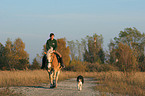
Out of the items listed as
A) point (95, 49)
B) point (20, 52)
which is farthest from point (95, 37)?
point (20, 52)

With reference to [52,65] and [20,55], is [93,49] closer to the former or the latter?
[20,55]

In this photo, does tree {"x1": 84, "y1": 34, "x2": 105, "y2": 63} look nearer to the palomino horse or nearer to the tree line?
the tree line

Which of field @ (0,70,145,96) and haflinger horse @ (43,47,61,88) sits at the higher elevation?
haflinger horse @ (43,47,61,88)

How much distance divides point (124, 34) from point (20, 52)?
36410 millimetres

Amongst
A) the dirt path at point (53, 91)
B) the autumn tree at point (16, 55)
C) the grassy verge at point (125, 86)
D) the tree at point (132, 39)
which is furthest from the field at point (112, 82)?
the tree at point (132, 39)

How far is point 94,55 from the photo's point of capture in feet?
226

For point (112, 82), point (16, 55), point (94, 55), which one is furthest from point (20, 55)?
point (112, 82)

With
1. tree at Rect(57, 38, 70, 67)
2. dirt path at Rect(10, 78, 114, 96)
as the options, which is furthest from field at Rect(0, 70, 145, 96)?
tree at Rect(57, 38, 70, 67)

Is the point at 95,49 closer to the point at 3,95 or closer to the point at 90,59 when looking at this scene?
the point at 90,59

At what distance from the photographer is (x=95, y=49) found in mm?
71562

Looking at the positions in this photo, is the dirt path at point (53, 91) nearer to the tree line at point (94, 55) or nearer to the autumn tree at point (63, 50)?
the tree line at point (94, 55)

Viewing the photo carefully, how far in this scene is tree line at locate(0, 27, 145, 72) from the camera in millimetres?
21500

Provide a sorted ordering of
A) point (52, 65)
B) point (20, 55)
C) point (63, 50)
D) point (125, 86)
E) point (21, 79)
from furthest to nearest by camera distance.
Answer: point (63, 50) < point (20, 55) < point (21, 79) < point (125, 86) < point (52, 65)

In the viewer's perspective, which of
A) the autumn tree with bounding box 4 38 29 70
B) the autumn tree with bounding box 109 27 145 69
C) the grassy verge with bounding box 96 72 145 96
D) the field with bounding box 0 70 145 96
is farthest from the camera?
the autumn tree with bounding box 109 27 145 69
